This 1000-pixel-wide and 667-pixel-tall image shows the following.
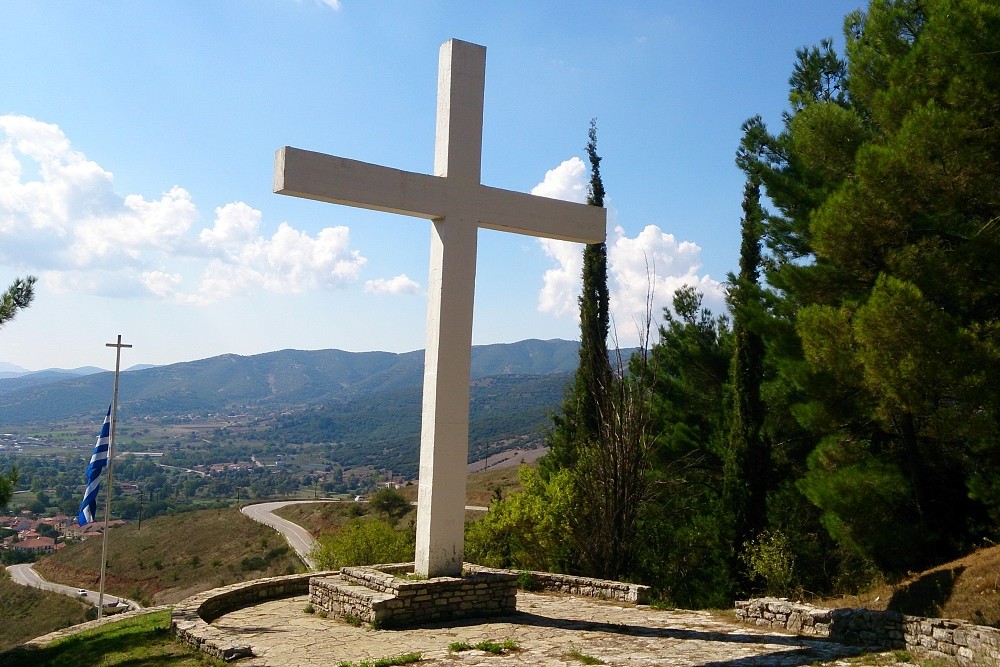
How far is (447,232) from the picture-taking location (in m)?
9.27

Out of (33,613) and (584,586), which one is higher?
(584,586)

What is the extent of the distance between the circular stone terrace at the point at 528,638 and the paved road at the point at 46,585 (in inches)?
1349

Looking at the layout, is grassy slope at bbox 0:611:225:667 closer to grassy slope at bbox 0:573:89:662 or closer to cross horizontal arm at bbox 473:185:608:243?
cross horizontal arm at bbox 473:185:608:243

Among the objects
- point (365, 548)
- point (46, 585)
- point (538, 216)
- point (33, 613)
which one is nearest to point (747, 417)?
point (538, 216)

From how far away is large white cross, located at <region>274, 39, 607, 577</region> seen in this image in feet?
29.3

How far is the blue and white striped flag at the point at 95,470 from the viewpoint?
16.1 m

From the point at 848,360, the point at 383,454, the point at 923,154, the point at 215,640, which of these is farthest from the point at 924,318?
the point at 383,454

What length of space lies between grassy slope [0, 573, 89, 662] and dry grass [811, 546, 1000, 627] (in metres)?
39.4

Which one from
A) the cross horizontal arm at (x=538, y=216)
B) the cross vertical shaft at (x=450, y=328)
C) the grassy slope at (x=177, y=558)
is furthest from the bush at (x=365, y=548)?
the grassy slope at (x=177, y=558)

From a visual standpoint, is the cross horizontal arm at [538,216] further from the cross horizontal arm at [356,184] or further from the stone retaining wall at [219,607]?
the stone retaining wall at [219,607]

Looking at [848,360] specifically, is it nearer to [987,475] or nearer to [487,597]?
[987,475]

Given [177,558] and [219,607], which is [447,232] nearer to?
[219,607]

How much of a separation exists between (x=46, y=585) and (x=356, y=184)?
56178 mm

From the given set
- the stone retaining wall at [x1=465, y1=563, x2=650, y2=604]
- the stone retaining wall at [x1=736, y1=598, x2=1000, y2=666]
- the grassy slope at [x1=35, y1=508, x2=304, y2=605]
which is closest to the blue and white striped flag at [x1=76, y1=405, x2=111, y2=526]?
the stone retaining wall at [x1=465, y1=563, x2=650, y2=604]
